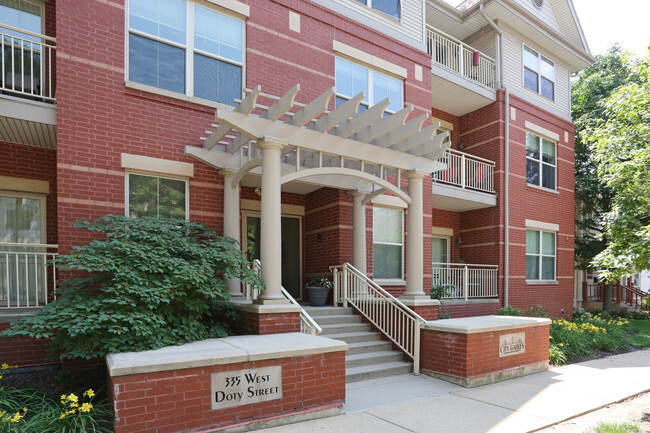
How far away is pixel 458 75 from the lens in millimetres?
11750

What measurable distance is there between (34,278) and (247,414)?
15.0 feet

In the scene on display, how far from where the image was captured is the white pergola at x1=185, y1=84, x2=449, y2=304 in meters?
5.90

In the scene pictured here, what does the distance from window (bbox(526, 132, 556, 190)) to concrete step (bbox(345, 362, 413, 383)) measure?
9252mm

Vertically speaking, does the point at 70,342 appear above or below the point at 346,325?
above

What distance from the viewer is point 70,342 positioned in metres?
4.69

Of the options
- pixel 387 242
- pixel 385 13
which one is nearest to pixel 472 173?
pixel 387 242

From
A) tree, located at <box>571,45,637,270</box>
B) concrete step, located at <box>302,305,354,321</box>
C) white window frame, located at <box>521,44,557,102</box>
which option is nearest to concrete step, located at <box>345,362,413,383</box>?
concrete step, located at <box>302,305,354,321</box>

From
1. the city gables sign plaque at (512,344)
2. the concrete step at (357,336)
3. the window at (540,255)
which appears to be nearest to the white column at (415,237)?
the concrete step at (357,336)

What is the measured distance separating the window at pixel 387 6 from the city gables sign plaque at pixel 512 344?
25.8ft

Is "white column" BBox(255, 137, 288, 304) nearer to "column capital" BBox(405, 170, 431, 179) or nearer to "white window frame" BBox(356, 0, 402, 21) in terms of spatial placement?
"column capital" BBox(405, 170, 431, 179)

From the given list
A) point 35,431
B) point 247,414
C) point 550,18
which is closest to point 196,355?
point 247,414

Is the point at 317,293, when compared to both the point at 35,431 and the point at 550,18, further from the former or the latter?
the point at 550,18

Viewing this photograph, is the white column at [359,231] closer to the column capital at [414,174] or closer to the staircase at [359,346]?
the staircase at [359,346]

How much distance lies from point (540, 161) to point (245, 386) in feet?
42.5
